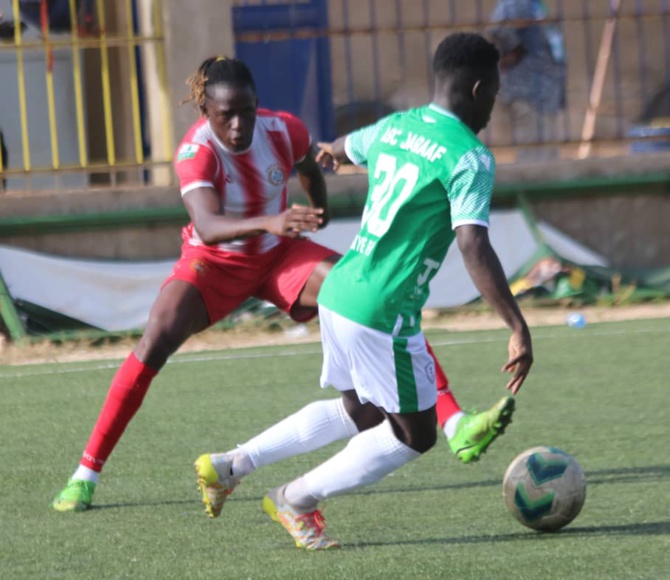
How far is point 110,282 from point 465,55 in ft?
23.5

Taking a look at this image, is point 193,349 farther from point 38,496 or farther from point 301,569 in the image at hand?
point 301,569

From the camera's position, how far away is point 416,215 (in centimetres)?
461

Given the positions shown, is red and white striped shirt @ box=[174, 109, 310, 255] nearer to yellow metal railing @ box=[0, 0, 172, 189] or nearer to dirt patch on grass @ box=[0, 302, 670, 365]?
dirt patch on grass @ box=[0, 302, 670, 365]

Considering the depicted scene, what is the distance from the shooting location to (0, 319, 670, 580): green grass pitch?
4.67 meters

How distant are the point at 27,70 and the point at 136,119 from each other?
1624 millimetres

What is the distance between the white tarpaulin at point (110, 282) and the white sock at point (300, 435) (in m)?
6.17

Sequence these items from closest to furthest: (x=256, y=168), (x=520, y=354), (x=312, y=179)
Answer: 1. (x=520, y=354)
2. (x=256, y=168)
3. (x=312, y=179)

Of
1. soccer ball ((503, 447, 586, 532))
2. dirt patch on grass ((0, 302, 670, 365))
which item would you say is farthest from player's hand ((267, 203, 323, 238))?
dirt patch on grass ((0, 302, 670, 365))

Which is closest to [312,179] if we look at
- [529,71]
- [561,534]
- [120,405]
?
[120,405]

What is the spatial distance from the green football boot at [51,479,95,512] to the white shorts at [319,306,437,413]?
5.03 ft

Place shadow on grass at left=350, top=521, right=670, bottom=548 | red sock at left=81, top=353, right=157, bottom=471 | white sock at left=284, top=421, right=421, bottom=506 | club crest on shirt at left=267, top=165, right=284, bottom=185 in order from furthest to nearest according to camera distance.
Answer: club crest on shirt at left=267, top=165, right=284, bottom=185 < red sock at left=81, top=353, right=157, bottom=471 < shadow on grass at left=350, top=521, right=670, bottom=548 < white sock at left=284, top=421, right=421, bottom=506

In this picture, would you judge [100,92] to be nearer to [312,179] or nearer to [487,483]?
[312,179]

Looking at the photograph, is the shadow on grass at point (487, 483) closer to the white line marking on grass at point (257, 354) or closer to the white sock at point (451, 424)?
the white sock at point (451, 424)

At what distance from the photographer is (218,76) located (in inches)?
228
